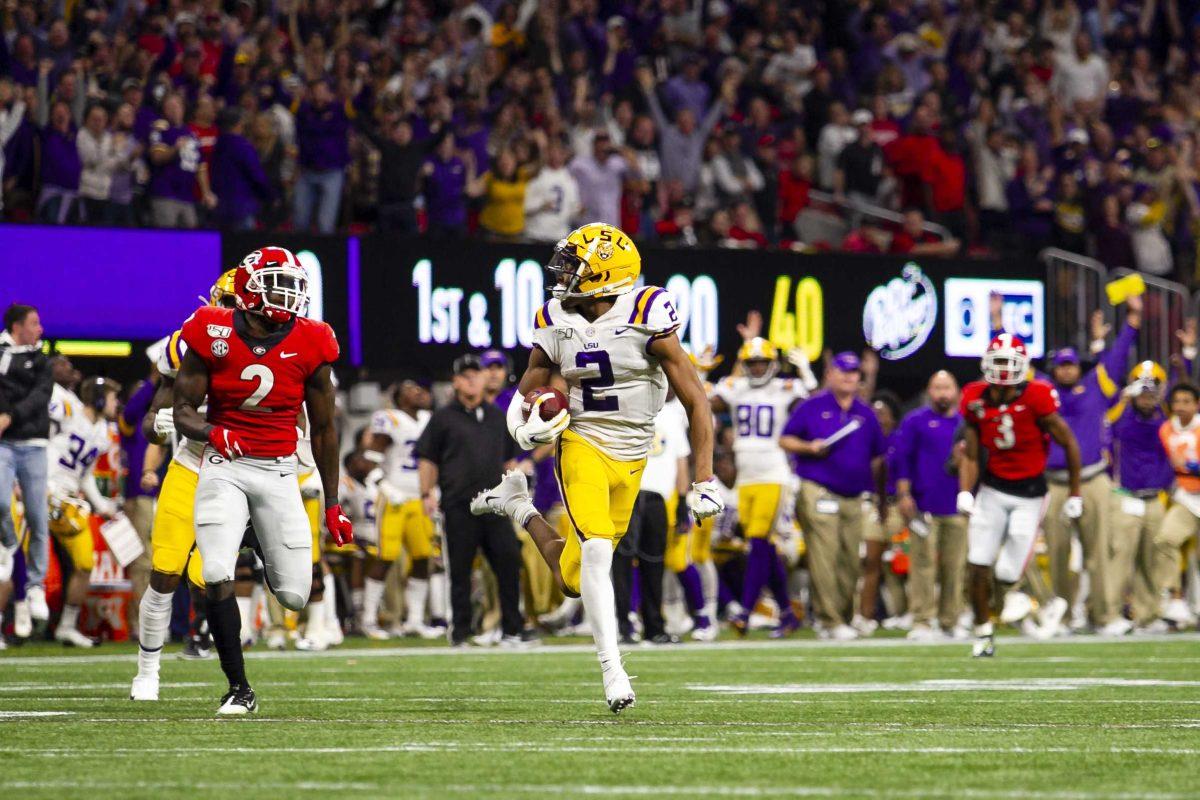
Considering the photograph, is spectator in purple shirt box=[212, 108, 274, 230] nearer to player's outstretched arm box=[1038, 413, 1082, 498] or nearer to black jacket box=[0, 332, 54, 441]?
black jacket box=[0, 332, 54, 441]

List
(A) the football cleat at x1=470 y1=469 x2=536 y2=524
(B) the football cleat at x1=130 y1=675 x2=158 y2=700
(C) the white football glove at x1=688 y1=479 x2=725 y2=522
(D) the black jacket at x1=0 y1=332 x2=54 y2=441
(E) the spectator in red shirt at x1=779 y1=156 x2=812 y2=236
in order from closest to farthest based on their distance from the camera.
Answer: (C) the white football glove at x1=688 y1=479 x2=725 y2=522, (A) the football cleat at x1=470 y1=469 x2=536 y2=524, (B) the football cleat at x1=130 y1=675 x2=158 y2=700, (D) the black jacket at x1=0 y1=332 x2=54 y2=441, (E) the spectator in red shirt at x1=779 y1=156 x2=812 y2=236

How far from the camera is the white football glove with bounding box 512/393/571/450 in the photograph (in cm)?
816

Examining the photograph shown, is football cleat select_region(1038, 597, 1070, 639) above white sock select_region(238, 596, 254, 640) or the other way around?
Answer: the other way around

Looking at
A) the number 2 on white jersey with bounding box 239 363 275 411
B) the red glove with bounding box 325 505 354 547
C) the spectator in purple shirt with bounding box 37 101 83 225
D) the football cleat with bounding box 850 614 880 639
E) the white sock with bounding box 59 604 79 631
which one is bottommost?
the football cleat with bounding box 850 614 880 639

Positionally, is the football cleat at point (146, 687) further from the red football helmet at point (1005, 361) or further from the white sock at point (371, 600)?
the white sock at point (371, 600)

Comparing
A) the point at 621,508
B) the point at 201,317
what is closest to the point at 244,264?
the point at 201,317

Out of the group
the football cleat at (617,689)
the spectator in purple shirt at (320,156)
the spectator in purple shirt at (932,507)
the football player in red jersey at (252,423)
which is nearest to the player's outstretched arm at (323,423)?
the football player in red jersey at (252,423)

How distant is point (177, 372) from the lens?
9.66 meters

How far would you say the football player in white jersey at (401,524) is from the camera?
1631cm

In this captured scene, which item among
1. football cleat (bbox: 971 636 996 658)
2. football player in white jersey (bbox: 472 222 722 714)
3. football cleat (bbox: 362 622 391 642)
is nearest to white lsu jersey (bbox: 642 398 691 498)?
football cleat (bbox: 362 622 391 642)

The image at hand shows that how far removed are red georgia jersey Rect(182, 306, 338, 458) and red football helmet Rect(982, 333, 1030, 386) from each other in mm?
6260

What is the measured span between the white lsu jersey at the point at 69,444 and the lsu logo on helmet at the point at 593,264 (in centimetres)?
737

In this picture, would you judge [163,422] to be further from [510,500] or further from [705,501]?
[705,501]

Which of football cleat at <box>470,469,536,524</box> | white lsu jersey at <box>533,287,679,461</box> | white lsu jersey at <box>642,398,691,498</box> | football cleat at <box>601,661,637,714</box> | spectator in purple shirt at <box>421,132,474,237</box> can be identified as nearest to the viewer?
football cleat at <box>601,661,637,714</box>
